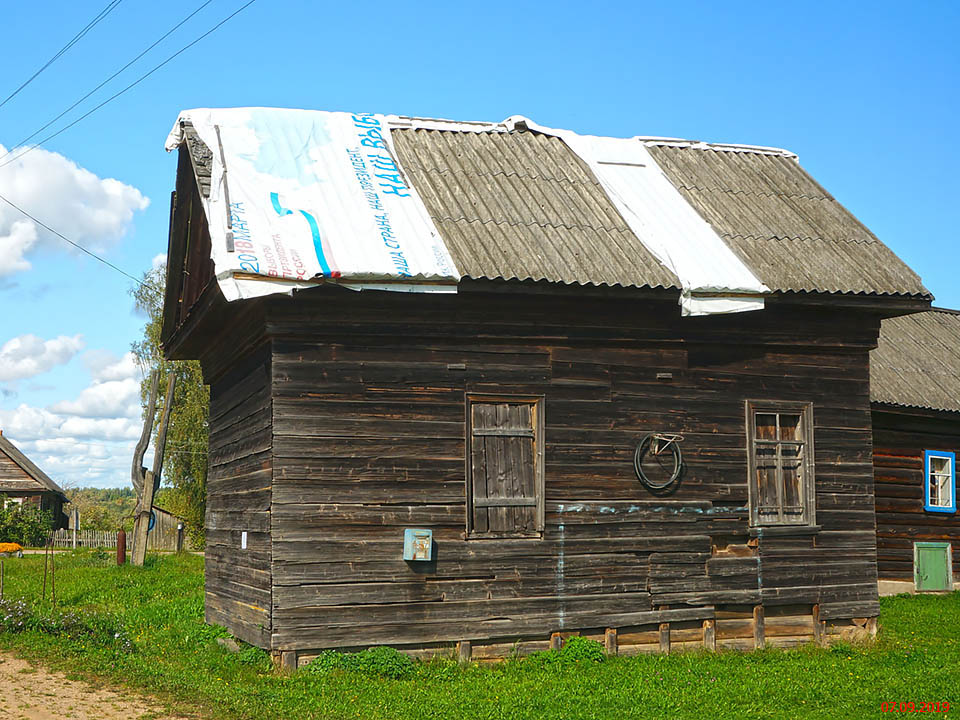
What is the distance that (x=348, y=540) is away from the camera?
11.0 meters

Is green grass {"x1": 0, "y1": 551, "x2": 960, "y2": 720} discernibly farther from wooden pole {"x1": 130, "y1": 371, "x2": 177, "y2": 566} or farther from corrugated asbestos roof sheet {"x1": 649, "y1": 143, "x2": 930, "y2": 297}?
wooden pole {"x1": 130, "y1": 371, "x2": 177, "y2": 566}

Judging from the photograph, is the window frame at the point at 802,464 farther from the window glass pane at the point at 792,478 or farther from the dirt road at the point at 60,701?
the dirt road at the point at 60,701

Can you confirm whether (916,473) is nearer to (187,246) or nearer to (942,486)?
(942,486)

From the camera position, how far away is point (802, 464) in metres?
13.2

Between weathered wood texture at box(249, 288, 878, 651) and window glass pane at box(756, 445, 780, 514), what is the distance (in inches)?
12.6

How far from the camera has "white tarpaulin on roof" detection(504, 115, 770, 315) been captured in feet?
40.1

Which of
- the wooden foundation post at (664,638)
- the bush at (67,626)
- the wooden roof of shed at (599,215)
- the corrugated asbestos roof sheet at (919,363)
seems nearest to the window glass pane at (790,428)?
the wooden roof of shed at (599,215)

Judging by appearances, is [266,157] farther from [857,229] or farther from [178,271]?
[857,229]

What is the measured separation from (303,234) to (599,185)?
472 centimetres

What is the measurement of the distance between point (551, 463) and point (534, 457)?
203 millimetres

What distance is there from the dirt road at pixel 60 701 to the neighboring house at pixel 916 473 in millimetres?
13989

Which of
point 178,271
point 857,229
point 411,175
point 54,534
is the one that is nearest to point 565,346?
point 411,175

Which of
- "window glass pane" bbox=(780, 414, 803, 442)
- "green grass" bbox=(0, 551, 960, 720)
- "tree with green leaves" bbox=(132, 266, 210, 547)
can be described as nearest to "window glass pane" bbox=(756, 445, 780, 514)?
→ "window glass pane" bbox=(780, 414, 803, 442)

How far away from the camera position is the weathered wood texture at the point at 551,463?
36.0 ft
